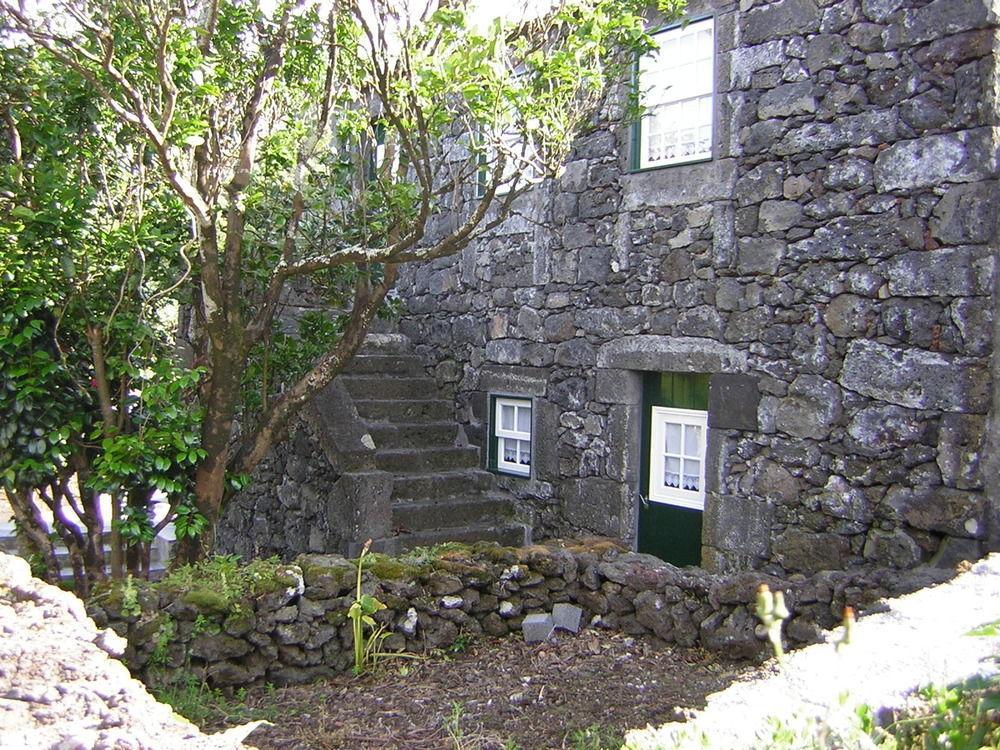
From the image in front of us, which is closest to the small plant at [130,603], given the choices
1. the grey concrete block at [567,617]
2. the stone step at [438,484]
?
the grey concrete block at [567,617]

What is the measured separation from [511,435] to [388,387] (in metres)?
1.43

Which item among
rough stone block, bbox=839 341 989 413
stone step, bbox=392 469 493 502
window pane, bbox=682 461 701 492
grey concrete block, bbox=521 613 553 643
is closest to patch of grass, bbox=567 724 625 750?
grey concrete block, bbox=521 613 553 643

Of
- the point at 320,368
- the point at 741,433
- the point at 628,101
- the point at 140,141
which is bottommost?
the point at 741,433

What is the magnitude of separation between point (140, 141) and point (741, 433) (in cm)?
458

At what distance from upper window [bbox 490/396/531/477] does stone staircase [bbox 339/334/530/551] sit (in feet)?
0.72

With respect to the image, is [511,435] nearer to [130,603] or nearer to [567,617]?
[567,617]

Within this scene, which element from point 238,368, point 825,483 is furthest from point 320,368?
point 825,483

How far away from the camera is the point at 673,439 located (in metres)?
6.84

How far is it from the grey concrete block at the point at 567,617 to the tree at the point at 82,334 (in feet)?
7.56

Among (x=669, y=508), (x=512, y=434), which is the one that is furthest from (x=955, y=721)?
(x=512, y=434)

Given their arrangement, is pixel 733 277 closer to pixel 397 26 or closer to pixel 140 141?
pixel 397 26

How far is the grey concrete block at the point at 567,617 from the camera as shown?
5273 mm

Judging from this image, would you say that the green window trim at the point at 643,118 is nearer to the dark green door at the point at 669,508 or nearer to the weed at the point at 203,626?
the dark green door at the point at 669,508

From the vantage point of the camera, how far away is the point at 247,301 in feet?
21.8
